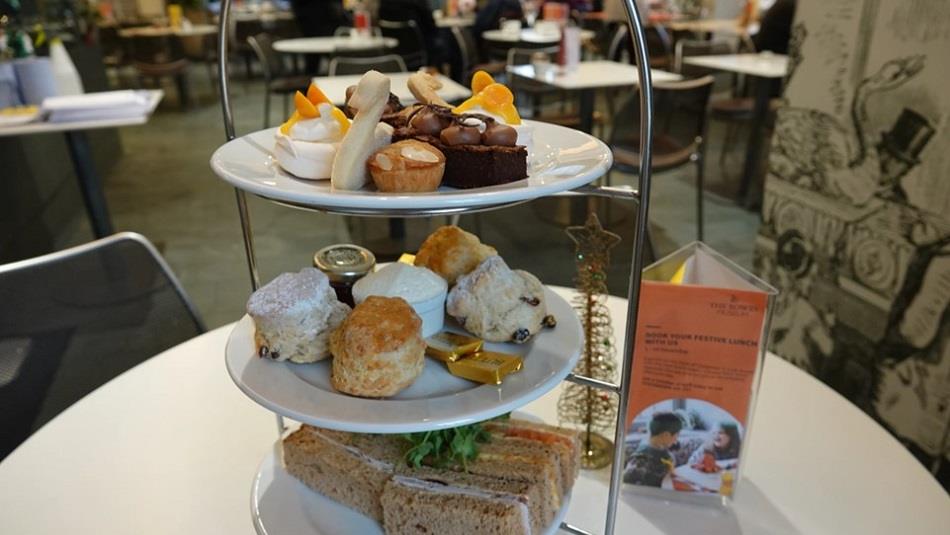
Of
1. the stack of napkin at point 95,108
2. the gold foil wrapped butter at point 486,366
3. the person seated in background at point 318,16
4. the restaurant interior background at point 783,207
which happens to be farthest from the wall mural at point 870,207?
the person seated in background at point 318,16

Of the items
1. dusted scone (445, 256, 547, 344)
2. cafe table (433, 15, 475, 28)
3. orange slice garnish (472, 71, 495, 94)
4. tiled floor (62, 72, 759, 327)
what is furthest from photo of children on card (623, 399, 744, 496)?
cafe table (433, 15, 475, 28)

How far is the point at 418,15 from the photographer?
5.34 m

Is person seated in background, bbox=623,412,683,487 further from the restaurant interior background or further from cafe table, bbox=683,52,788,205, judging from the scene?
cafe table, bbox=683,52,788,205

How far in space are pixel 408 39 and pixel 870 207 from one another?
4473 millimetres

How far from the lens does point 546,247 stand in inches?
129

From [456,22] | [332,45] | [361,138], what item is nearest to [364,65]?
[332,45]

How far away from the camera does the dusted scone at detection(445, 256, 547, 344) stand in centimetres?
71

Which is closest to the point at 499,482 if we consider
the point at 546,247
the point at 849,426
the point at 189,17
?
the point at 849,426

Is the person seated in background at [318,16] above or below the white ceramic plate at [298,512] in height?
above

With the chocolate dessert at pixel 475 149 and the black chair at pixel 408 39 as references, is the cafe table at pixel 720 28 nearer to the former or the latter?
the black chair at pixel 408 39

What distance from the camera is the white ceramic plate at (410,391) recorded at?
60cm

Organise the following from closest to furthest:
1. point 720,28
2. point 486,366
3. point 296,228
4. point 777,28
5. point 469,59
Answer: point 486,366 < point 296,228 < point 777,28 < point 469,59 < point 720,28

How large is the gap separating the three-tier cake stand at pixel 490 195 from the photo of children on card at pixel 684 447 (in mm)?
127

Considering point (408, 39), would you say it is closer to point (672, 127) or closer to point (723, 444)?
point (672, 127)
